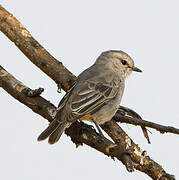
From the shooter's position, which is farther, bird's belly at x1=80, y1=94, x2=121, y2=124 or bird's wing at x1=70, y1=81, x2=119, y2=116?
bird's belly at x1=80, y1=94, x2=121, y2=124

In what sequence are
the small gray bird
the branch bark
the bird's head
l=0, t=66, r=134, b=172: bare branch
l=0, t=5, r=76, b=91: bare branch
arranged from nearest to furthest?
the branch bark
l=0, t=66, r=134, b=172: bare branch
the small gray bird
l=0, t=5, r=76, b=91: bare branch
the bird's head

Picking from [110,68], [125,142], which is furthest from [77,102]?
[110,68]

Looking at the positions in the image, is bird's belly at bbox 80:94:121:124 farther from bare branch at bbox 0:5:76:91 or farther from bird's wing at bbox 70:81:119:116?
bare branch at bbox 0:5:76:91

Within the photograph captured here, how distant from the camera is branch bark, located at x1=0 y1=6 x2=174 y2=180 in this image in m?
6.32

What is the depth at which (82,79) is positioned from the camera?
7492mm

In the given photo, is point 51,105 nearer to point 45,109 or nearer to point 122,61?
point 45,109

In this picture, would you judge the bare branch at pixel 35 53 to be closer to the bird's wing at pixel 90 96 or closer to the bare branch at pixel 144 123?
the bird's wing at pixel 90 96

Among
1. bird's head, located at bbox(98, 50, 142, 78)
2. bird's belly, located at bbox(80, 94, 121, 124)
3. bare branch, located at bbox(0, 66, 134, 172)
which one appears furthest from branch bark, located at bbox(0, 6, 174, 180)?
bird's head, located at bbox(98, 50, 142, 78)

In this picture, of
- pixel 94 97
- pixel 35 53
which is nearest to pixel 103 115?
pixel 94 97

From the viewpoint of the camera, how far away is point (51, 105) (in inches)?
273

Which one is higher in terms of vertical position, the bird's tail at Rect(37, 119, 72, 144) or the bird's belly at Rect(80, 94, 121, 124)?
the bird's belly at Rect(80, 94, 121, 124)

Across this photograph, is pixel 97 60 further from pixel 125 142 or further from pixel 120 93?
pixel 125 142

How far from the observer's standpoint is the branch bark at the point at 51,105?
632 centimetres

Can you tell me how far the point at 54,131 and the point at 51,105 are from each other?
423 mm
